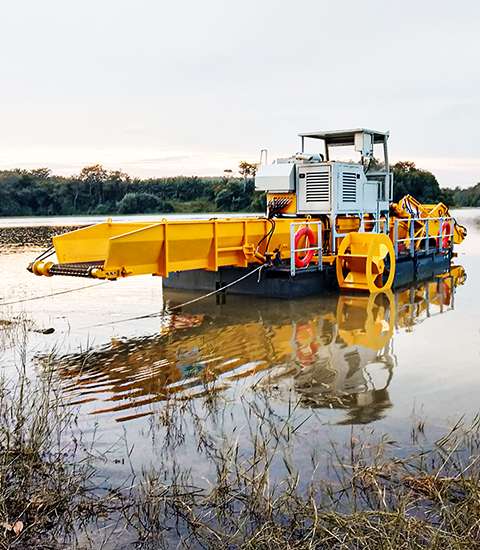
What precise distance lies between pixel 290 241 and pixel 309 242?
40 centimetres

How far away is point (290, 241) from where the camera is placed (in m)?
12.4

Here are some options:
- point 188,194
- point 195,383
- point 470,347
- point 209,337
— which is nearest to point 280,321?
point 209,337

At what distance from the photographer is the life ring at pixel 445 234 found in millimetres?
17406

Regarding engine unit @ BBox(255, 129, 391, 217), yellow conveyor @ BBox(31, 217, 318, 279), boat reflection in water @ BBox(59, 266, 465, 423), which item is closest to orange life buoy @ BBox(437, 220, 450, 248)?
engine unit @ BBox(255, 129, 391, 217)

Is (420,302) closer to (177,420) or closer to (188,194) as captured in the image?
(177,420)

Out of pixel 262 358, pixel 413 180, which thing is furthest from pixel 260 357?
pixel 413 180

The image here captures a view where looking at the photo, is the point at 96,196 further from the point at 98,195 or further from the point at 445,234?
the point at 445,234

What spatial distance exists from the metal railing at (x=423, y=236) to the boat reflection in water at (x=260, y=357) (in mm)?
3352

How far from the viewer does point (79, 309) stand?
452 inches

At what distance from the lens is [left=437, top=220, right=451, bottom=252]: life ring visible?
685 inches

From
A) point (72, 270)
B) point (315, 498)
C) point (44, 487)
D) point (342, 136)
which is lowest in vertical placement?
point (315, 498)

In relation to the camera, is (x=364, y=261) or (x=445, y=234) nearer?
(x=364, y=261)

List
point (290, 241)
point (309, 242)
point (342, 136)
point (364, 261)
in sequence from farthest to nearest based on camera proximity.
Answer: point (342, 136)
point (364, 261)
point (309, 242)
point (290, 241)

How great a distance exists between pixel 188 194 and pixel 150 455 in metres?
53.0
